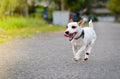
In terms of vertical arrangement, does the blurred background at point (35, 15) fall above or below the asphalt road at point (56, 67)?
below

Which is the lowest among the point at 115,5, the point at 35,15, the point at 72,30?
the point at 115,5

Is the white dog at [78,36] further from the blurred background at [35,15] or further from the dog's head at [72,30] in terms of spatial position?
the blurred background at [35,15]

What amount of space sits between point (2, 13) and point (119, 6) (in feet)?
223

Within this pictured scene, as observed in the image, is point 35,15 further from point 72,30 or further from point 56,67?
point 56,67

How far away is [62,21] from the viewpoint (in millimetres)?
44469

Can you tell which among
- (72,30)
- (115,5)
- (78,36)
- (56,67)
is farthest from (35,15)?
(115,5)

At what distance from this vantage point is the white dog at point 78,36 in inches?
471

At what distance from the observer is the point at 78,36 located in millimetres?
12250

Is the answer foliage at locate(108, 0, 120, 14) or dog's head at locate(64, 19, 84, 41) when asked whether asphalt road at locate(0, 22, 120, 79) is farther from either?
foliage at locate(108, 0, 120, 14)

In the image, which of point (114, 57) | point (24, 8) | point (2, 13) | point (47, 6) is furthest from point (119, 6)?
point (114, 57)

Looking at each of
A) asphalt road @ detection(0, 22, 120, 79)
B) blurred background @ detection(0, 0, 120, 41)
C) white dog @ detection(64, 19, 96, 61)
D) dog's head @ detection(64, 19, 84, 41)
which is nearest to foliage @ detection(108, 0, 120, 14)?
blurred background @ detection(0, 0, 120, 41)

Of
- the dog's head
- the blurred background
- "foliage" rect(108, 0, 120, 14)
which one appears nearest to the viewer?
the dog's head

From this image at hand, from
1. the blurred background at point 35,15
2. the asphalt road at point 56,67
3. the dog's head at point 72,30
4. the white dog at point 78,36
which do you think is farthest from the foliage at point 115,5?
the dog's head at point 72,30

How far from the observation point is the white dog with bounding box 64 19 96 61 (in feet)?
39.2
